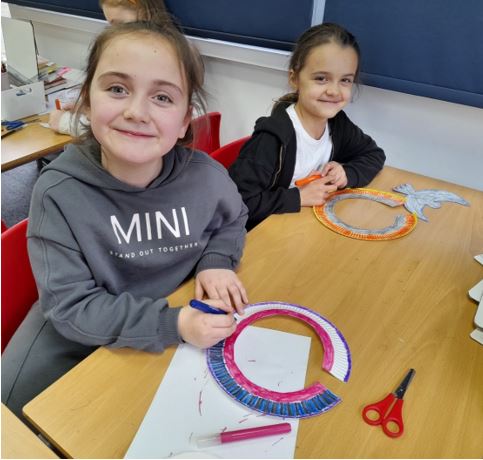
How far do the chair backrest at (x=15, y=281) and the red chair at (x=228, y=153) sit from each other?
2.07 feet

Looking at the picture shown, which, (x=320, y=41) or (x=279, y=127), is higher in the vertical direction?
(x=320, y=41)

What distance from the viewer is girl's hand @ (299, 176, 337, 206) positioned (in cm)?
117

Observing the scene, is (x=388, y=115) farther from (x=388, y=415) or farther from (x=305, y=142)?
(x=388, y=415)

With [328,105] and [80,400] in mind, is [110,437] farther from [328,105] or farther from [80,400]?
[328,105]

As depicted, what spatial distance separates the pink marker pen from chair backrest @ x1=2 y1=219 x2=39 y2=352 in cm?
55

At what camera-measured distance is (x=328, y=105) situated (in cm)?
129

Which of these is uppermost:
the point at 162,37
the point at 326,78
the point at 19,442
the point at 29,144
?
the point at 162,37

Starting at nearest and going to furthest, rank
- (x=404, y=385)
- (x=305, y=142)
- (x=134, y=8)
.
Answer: (x=404, y=385) → (x=305, y=142) → (x=134, y=8)

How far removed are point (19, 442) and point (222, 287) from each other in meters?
0.40

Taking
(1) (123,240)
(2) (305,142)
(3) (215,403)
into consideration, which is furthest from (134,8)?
(3) (215,403)

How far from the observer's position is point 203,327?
0.67m

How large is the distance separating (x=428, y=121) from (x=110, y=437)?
153 centimetres

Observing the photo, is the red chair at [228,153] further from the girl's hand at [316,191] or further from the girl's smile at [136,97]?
the girl's smile at [136,97]

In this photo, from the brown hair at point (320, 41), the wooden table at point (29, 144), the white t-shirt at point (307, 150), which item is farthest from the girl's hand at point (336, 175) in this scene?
the wooden table at point (29, 144)
